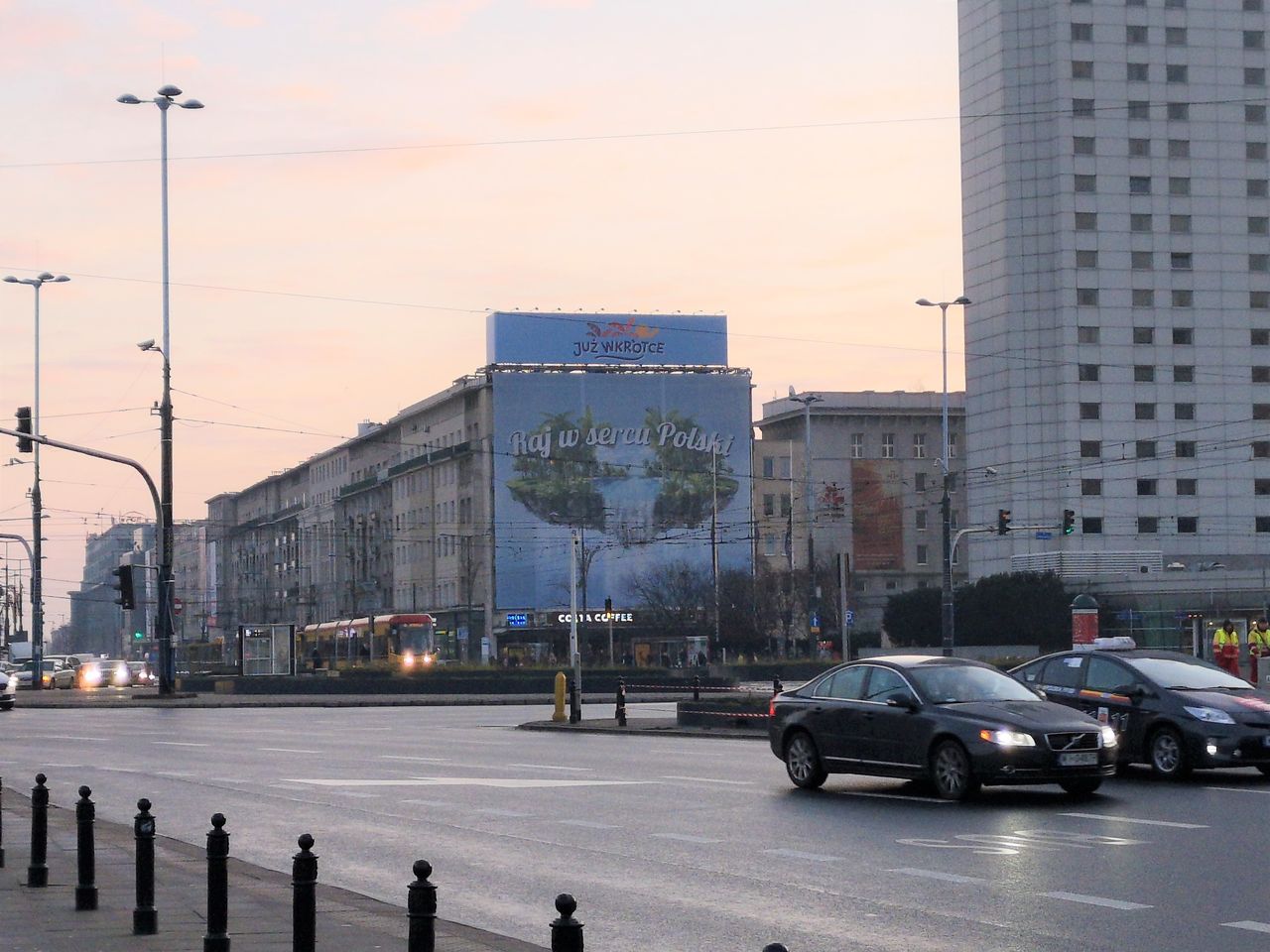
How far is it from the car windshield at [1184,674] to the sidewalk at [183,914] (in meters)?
10.4

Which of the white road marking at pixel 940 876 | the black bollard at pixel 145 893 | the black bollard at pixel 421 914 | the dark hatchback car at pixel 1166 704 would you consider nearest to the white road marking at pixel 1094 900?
the white road marking at pixel 940 876

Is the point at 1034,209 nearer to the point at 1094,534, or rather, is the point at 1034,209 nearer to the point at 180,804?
the point at 1094,534

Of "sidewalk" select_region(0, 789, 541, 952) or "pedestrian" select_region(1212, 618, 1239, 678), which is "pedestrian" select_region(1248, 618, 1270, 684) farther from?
"sidewalk" select_region(0, 789, 541, 952)

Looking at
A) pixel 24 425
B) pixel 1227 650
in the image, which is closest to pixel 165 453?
pixel 24 425

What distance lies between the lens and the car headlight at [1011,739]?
59.5ft

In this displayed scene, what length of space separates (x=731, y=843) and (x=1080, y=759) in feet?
14.6

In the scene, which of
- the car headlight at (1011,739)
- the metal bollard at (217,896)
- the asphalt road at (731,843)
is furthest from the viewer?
the car headlight at (1011,739)

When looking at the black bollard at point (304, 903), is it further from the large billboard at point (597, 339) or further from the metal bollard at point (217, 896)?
the large billboard at point (597, 339)

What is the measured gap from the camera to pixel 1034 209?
115 metres

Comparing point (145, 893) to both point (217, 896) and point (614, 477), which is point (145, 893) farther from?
point (614, 477)

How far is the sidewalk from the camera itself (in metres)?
10.1

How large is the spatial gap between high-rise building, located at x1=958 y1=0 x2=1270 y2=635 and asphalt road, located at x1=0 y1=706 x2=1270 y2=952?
9083 centimetres

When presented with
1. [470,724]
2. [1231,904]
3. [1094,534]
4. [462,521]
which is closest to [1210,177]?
[1094,534]

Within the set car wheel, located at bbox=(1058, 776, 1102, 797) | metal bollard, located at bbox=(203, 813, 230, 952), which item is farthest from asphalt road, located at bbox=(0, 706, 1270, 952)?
metal bollard, located at bbox=(203, 813, 230, 952)
